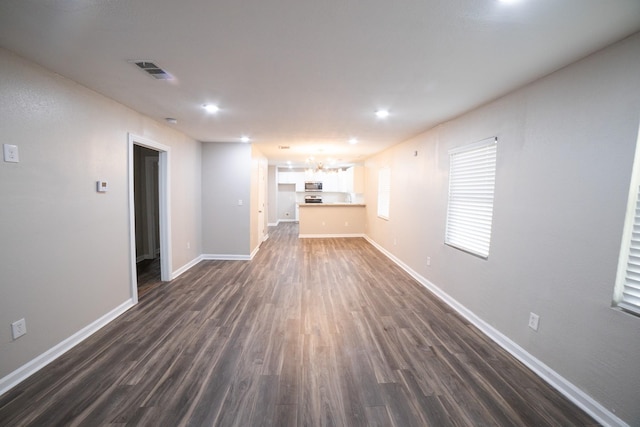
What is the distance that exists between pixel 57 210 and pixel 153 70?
1.48m

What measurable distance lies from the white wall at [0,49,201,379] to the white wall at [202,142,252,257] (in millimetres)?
1972

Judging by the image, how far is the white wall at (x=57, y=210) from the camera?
5.92 ft

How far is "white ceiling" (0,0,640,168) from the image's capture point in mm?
1336

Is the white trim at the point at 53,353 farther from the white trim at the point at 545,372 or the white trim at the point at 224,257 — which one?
the white trim at the point at 545,372

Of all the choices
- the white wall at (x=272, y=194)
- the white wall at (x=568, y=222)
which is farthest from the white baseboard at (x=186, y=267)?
the white wall at (x=272, y=194)

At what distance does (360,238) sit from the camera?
7688 millimetres

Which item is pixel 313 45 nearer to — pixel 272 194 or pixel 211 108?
pixel 211 108

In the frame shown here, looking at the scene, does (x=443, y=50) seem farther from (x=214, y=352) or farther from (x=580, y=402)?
(x=214, y=352)

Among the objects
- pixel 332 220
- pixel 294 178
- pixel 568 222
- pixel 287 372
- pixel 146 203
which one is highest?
pixel 294 178

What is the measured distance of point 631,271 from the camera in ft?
4.94

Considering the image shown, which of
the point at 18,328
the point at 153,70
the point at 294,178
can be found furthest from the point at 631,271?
the point at 294,178

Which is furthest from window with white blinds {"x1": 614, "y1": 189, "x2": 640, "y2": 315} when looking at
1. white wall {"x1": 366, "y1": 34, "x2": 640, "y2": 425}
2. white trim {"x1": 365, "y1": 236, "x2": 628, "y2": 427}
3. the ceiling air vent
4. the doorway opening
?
the doorway opening

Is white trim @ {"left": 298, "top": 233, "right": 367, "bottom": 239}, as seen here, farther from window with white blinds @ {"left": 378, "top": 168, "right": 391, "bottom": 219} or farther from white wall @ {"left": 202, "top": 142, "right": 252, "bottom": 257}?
white wall @ {"left": 202, "top": 142, "right": 252, "bottom": 257}

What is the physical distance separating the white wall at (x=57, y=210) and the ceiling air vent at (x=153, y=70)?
816 mm
